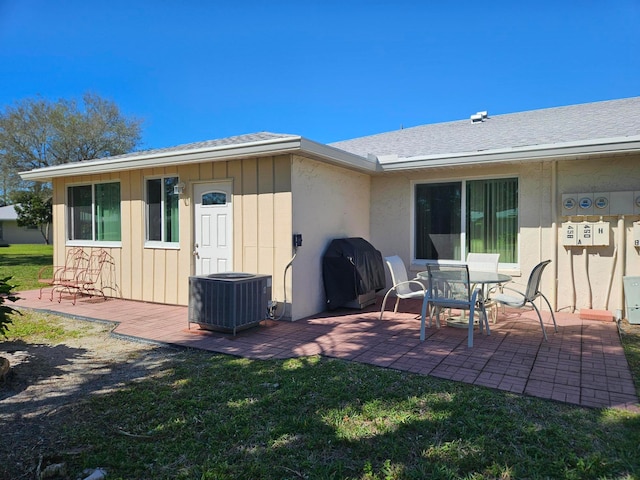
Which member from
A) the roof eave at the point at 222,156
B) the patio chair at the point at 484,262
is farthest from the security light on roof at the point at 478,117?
the patio chair at the point at 484,262

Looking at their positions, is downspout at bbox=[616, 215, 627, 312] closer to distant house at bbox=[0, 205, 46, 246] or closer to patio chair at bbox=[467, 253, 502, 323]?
patio chair at bbox=[467, 253, 502, 323]

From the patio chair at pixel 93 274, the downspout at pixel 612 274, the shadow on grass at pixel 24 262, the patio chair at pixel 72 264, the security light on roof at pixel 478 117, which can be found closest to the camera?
the downspout at pixel 612 274

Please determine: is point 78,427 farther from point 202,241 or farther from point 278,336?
point 202,241

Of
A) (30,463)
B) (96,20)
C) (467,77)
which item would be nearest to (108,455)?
(30,463)

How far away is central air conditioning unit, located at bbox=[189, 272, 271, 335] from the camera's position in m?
5.27

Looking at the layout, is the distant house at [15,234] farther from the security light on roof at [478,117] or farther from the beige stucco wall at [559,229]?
the beige stucco wall at [559,229]

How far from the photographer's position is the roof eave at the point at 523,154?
18.9ft

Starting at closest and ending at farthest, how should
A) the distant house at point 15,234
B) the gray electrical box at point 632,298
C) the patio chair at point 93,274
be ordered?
the gray electrical box at point 632,298
the patio chair at point 93,274
the distant house at point 15,234

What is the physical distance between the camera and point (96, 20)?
814 centimetres

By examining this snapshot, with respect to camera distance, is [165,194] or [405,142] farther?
[405,142]

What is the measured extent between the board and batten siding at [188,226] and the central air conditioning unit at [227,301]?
0.73 m

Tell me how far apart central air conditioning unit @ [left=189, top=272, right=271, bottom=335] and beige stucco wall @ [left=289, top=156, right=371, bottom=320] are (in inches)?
30.0

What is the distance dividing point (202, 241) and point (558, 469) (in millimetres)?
6148

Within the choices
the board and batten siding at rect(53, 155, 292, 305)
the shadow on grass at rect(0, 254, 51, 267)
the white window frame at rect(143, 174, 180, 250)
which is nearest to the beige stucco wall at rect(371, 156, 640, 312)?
the board and batten siding at rect(53, 155, 292, 305)
